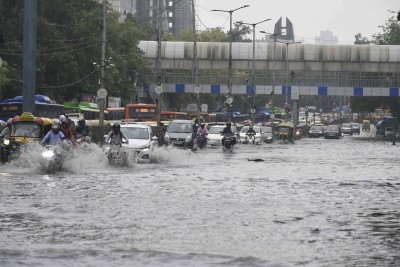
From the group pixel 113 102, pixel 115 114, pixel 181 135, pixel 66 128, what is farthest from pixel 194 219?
pixel 115 114

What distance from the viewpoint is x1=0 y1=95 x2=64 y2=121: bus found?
54406 millimetres

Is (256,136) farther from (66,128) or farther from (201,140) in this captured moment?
(66,128)

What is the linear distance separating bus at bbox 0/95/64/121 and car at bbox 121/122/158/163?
715 inches

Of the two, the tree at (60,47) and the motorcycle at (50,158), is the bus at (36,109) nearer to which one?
the tree at (60,47)

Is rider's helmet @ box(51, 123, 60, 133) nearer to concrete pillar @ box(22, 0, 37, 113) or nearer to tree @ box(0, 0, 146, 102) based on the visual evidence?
concrete pillar @ box(22, 0, 37, 113)

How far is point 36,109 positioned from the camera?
55.9 m

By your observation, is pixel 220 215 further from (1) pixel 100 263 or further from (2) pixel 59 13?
(2) pixel 59 13

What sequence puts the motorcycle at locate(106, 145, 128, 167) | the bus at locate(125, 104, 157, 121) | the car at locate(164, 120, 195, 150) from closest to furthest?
the motorcycle at locate(106, 145, 128, 167)
the car at locate(164, 120, 195, 150)
the bus at locate(125, 104, 157, 121)

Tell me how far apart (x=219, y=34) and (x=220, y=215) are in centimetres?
13301

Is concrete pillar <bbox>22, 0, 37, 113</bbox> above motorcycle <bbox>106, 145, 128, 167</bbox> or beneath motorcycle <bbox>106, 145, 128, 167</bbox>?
above

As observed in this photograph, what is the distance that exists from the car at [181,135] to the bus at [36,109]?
9548 millimetres

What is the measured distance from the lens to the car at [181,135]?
155 feet

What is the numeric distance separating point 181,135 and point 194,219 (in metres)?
31.6

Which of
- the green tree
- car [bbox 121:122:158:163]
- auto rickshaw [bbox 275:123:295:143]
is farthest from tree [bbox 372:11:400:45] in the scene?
car [bbox 121:122:158:163]
